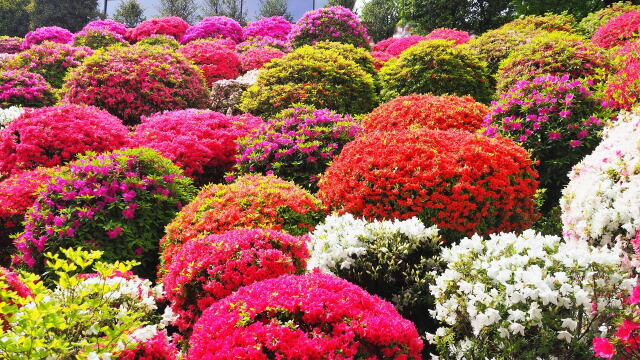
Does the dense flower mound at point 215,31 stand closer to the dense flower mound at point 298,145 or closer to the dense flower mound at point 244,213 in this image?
the dense flower mound at point 298,145

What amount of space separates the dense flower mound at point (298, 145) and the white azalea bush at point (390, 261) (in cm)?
290

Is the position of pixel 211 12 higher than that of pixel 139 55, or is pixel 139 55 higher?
pixel 211 12

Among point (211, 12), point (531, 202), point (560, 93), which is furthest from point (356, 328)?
point (211, 12)

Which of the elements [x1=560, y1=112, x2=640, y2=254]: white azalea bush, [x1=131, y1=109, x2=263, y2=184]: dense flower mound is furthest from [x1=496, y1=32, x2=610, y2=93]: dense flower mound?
[x1=131, y1=109, x2=263, y2=184]: dense flower mound

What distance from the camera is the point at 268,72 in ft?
36.3

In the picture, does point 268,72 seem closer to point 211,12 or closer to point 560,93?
point 560,93

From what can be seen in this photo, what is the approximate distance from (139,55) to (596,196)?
36.7 ft

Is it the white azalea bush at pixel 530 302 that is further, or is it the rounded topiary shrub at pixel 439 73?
the rounded topiary shrub at pixel 439 73

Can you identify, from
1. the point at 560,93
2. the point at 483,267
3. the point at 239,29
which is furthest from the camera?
the point at 239,29

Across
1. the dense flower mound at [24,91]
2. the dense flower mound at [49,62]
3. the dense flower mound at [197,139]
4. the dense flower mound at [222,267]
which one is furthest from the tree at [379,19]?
the dense flower mound at [222,267]

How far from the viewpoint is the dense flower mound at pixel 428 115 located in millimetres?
8047

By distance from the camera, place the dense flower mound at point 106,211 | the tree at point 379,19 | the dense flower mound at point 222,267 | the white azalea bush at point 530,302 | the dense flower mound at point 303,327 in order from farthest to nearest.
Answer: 1. the tree at point 379,19
2. the dense flower mound at point 106,211
3. the dense flower mound at point 222,267
4. the white azalea bush at point 530,302
5. the dense flower mound at point 303,327

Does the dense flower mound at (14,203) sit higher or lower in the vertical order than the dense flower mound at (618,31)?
lower

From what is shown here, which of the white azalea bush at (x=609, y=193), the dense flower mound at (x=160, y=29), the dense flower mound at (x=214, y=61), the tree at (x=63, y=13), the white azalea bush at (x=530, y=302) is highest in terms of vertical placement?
the tree at (x=63, y=13)
